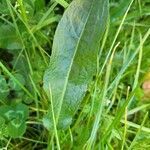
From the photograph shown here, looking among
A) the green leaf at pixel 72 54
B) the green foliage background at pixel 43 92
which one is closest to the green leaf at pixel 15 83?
the green foliage background at pixel 43 92

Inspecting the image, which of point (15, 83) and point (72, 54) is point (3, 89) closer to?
point (15, 83)

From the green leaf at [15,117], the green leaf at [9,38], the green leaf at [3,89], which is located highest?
the green leaf at [9,38]

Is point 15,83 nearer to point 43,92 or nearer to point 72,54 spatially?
point 43,92

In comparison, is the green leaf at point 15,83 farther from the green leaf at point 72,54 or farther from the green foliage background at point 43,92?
the green leaf at point 72,54

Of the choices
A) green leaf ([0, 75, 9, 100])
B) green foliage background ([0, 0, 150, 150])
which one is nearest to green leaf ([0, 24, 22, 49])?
green foliage background ([0, 0, 150, 150])

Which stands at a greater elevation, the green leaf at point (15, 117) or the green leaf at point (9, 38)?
the green leaf at point (9, 38)

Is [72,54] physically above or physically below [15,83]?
above

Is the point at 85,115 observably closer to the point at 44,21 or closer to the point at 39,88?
the point at 39,88

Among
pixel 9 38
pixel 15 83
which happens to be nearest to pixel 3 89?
pixel 15 83

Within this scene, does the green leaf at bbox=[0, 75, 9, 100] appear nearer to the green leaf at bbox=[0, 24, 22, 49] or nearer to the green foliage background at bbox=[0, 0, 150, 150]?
the green foliage background at bbox=[0, 0, 150, 150]

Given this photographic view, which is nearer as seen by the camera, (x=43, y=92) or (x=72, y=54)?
(x=72, y=54)
